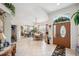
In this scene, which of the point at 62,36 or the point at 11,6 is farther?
the point at 62,36

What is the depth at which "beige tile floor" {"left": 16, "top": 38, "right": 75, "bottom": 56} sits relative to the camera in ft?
9.91

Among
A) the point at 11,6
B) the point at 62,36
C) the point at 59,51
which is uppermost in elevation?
the point at 11,6

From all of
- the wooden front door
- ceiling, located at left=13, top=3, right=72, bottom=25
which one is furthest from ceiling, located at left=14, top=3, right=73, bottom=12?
the wooden front door

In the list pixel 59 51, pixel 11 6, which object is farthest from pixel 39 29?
pixel 11 6

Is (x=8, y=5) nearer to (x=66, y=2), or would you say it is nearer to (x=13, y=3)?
(x=13, y=3)

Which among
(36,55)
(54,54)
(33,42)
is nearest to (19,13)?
(33,42)

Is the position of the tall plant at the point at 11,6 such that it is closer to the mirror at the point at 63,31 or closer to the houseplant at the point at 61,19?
the houseplant at the point at 61,19

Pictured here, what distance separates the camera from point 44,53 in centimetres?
305

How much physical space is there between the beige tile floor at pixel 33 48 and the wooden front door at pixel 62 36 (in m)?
0.14

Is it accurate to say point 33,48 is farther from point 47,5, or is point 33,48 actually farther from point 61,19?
point 47,5

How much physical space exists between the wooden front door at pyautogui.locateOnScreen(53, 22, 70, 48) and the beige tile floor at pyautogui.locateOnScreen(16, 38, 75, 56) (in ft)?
0.47

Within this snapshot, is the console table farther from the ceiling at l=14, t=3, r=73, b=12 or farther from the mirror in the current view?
the mirror

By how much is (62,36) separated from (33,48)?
0.70m

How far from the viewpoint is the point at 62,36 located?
10.2 ft
